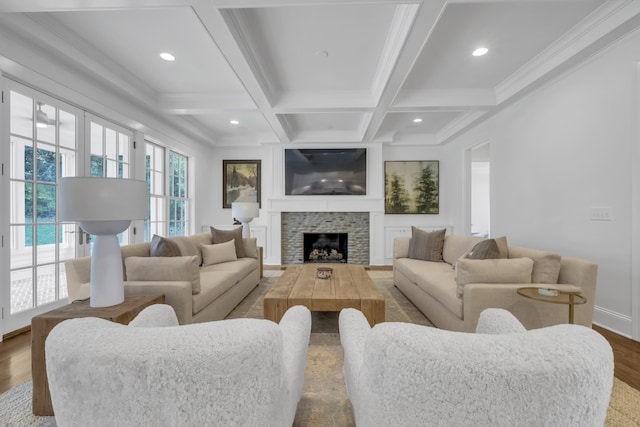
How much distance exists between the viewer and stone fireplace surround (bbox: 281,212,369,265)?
18.6ft

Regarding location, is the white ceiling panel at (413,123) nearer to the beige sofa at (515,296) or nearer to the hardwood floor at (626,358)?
the beige sofa at (515,296)

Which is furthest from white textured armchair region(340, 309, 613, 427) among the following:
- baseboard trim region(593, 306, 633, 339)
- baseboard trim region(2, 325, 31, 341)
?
baseboard trim region(2, 325, 31, 341)

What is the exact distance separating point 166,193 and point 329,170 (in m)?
2.95

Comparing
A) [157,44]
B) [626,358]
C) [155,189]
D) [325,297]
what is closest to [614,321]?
[626,358]

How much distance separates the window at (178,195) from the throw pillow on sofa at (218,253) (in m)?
1.86

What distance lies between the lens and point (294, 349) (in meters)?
1.05

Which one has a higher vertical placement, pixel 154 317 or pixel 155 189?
pixel 155 189

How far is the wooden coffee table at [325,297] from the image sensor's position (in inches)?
82.4

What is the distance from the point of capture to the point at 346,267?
329cm

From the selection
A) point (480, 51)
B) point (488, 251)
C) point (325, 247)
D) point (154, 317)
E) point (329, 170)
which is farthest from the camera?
point (325, 247)

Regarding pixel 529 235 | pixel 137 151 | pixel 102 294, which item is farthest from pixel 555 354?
pixel 137 151

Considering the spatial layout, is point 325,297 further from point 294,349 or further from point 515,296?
point 515,296

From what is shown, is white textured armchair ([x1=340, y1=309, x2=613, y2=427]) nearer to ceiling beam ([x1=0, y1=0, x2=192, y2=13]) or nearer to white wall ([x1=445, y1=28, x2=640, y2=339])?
ceiling beam ([x1=0, y1=0, x2=192, y2=13])

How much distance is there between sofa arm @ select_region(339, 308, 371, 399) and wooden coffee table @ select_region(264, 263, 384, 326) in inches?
32.7
